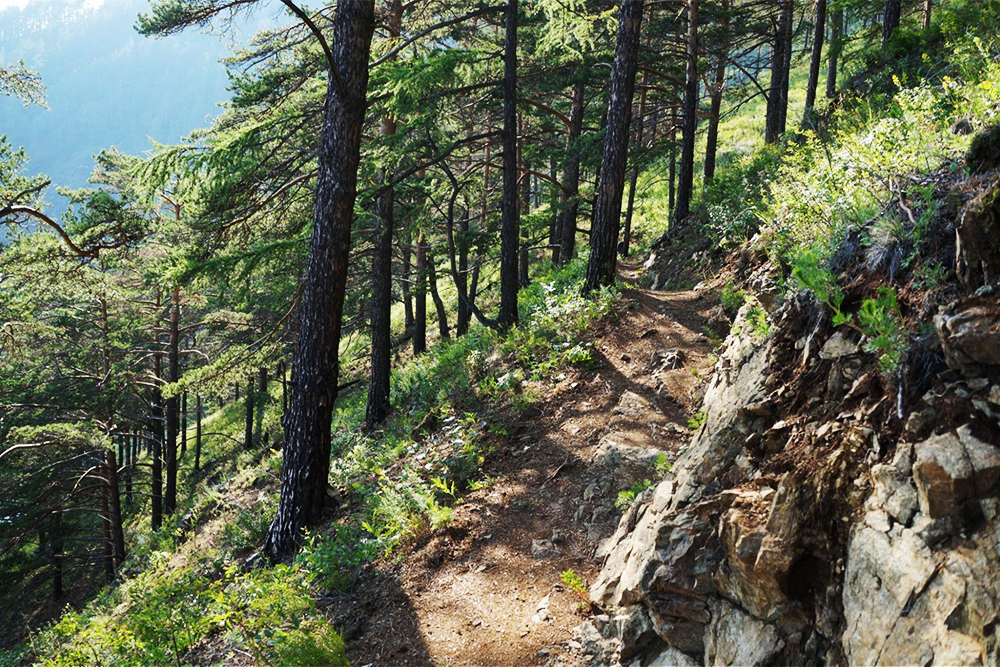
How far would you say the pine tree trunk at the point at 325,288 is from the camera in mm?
6855

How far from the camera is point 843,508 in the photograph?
2984 mm

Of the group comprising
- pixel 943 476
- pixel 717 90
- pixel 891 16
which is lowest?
pixel 943 476

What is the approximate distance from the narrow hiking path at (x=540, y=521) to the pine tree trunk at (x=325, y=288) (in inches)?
79.2

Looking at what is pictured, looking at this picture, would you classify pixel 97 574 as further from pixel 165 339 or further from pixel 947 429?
pixel 947 429

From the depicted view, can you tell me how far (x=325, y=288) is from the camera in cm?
705

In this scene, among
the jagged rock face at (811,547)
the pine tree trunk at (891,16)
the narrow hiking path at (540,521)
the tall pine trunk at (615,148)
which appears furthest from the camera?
the pine tree trunk at (891,16)

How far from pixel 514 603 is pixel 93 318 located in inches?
694

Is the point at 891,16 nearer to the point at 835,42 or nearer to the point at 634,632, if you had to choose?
the point at 835,42

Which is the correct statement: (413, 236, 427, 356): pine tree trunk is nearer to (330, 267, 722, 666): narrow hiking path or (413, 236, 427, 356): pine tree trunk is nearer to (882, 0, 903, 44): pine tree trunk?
(330, 267, 722, 666): narrow hiking path

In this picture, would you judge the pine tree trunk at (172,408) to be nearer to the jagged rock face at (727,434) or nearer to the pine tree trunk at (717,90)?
the jagged rock face at (727,434)

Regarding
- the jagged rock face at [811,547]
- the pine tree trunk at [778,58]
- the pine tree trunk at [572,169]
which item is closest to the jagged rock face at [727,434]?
the jagged rock face at [811,547]

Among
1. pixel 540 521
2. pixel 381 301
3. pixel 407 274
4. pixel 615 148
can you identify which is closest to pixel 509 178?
pixel 615 148

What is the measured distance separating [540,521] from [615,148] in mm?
6323

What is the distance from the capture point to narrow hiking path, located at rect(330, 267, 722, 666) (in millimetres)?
4617
